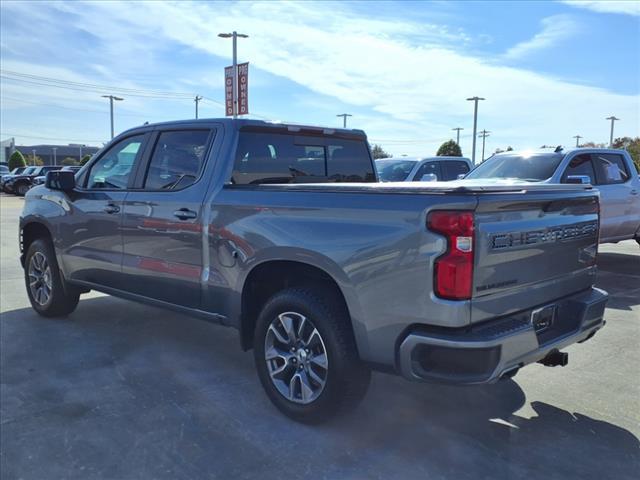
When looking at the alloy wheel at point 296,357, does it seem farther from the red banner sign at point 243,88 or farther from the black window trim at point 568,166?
the red banner sign at point 243,88

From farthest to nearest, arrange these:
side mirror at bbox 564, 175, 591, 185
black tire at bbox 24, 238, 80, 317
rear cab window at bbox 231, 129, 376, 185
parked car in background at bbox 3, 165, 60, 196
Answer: parked car in background at bbox 3, 165, 60, 196
side mirror at bbox 564, 175, 591, 185
black tire at bbox 24, 238, 80, 317
rear cab window at bbox 231, 129, 376, 185

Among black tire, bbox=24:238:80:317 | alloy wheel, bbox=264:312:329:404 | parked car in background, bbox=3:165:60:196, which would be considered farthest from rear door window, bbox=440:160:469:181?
parked car in background, bbox=3:165:60:196

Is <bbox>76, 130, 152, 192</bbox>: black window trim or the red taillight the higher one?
<bbox>76, 130, 152, 192</bbox>: black window trim

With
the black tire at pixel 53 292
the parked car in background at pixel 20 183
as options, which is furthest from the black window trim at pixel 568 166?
the parked car in background at pixel 20 183

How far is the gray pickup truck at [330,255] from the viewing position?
2.84 m

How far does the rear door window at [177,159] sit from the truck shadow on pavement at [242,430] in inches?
58.0

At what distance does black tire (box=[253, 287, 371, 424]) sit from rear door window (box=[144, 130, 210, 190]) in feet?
4.35

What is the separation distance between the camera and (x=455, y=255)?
2768mm


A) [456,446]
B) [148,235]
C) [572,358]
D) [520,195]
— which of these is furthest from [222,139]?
[572,358]

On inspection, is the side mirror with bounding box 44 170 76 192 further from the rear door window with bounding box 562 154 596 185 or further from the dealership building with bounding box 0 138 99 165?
the dealership building with bounding box 0 138 99 165

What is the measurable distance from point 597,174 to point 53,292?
7983 millimetres

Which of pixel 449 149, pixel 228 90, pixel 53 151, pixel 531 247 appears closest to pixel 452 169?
pixel 531 247

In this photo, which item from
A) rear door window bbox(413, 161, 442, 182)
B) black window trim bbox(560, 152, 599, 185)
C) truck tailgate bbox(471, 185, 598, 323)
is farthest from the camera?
rear door window bbox(413, 161, 442, 182)

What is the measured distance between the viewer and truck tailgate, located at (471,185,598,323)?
286cm
